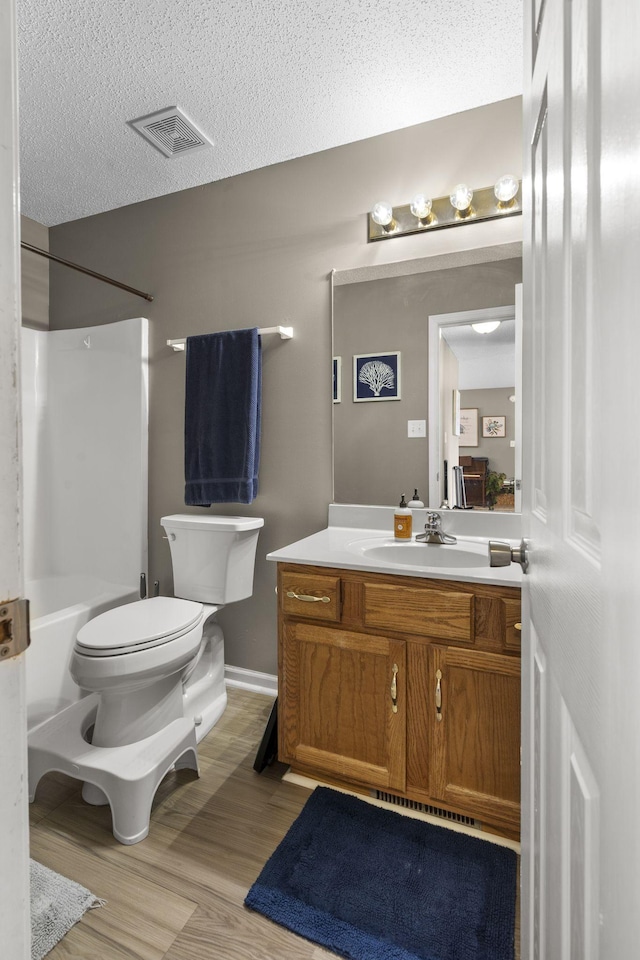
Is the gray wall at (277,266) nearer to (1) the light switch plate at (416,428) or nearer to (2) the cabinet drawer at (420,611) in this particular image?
(1) the light switch plate at (416,428)

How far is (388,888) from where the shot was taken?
1268 millimetres

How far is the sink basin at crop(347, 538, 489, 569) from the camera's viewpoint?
1713mm

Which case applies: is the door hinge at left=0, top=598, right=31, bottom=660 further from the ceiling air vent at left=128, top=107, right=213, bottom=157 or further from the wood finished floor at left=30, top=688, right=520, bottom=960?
the ceiling air vent at left=128, top=107, right=213, bottom=157

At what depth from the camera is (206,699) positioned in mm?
2064

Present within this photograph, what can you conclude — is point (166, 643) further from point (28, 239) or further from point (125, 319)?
point (28, 239)

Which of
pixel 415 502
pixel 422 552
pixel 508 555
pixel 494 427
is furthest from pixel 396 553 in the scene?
pixel 508 555

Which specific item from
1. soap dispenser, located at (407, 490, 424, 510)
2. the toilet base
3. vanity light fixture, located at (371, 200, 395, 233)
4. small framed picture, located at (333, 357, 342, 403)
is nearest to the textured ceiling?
vanity light fixture, located at (371, 200, 395, 233)

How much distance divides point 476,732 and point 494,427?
3.43ft

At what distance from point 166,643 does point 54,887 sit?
2.14 feet

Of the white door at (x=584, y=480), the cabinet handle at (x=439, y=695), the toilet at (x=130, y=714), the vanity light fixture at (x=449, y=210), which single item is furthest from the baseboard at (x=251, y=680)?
the vanity light fixture at (x=449, y=210)

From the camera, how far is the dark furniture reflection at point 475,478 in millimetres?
1851

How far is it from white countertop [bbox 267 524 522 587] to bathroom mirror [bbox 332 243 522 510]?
176 mm

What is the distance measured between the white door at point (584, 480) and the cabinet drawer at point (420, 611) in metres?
0.61

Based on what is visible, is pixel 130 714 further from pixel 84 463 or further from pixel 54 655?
pixel 84 463
